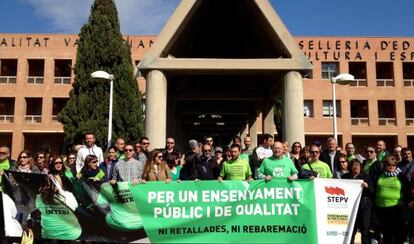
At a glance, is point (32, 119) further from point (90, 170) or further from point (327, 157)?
point (327, 157)

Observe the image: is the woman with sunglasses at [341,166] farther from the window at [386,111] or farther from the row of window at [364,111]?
the window at [386,111]

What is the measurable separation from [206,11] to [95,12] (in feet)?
45.7

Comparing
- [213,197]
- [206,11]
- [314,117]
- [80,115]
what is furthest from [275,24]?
[314,117]

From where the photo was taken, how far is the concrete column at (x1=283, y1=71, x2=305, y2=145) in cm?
1309

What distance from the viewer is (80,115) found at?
2553 cm

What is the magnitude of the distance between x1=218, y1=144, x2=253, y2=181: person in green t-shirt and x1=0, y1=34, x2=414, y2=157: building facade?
113ft

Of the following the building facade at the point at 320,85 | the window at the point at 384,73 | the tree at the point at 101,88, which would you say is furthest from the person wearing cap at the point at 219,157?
the window at the point at 384,73

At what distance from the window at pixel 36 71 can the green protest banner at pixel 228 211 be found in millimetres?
38945

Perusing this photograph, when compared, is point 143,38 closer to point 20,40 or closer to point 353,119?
point 20,40

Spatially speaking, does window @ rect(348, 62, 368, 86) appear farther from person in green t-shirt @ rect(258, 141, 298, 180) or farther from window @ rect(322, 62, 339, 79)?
person in green t-shirt @ rect(258, 141, 298, 180)

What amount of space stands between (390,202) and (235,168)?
3099 mm

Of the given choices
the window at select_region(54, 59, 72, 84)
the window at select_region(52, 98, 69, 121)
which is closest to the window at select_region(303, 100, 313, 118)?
the window at select_region(54, 59, 72, 84)

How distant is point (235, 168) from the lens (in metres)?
8.75

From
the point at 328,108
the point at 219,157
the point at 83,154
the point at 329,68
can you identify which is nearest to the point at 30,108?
the point at 328,108
